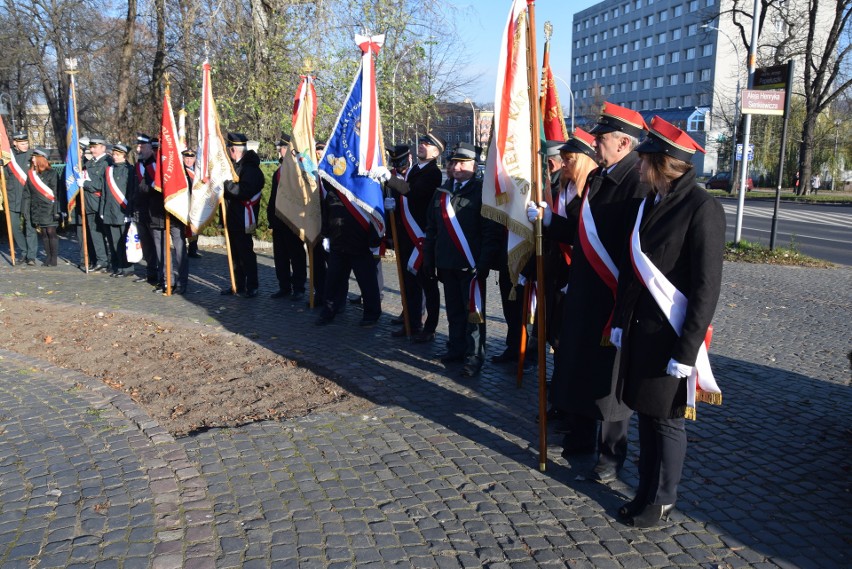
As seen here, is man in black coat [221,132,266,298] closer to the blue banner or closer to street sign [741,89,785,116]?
the blue banner

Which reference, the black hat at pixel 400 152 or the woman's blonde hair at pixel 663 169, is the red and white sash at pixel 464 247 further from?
the woman's blonde hair at pixel 663 169

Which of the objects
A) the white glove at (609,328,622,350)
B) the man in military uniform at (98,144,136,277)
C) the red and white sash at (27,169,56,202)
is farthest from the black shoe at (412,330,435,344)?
the red and white sash at (27,169,56,202)

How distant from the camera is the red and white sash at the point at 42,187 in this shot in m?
11.8

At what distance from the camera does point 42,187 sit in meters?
11.8

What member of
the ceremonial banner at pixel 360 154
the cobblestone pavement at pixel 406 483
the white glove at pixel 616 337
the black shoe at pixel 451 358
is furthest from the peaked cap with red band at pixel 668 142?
the ceremonial banner at pixel 360 154

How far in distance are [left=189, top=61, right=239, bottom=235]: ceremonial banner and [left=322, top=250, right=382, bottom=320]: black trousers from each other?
2.40 metres

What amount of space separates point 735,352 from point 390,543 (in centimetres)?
503

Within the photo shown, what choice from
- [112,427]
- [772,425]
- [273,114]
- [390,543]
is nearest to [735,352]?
[772,425]

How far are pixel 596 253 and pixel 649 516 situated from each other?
1467 mm

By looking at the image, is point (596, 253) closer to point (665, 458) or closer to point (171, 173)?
point (665, 458)

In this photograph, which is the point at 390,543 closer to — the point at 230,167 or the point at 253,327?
the point at 253,327

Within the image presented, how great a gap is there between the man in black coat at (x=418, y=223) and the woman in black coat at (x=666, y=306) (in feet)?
11.7

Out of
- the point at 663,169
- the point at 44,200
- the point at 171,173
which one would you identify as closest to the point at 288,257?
the point at 171,173

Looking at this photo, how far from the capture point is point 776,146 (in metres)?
53.8
